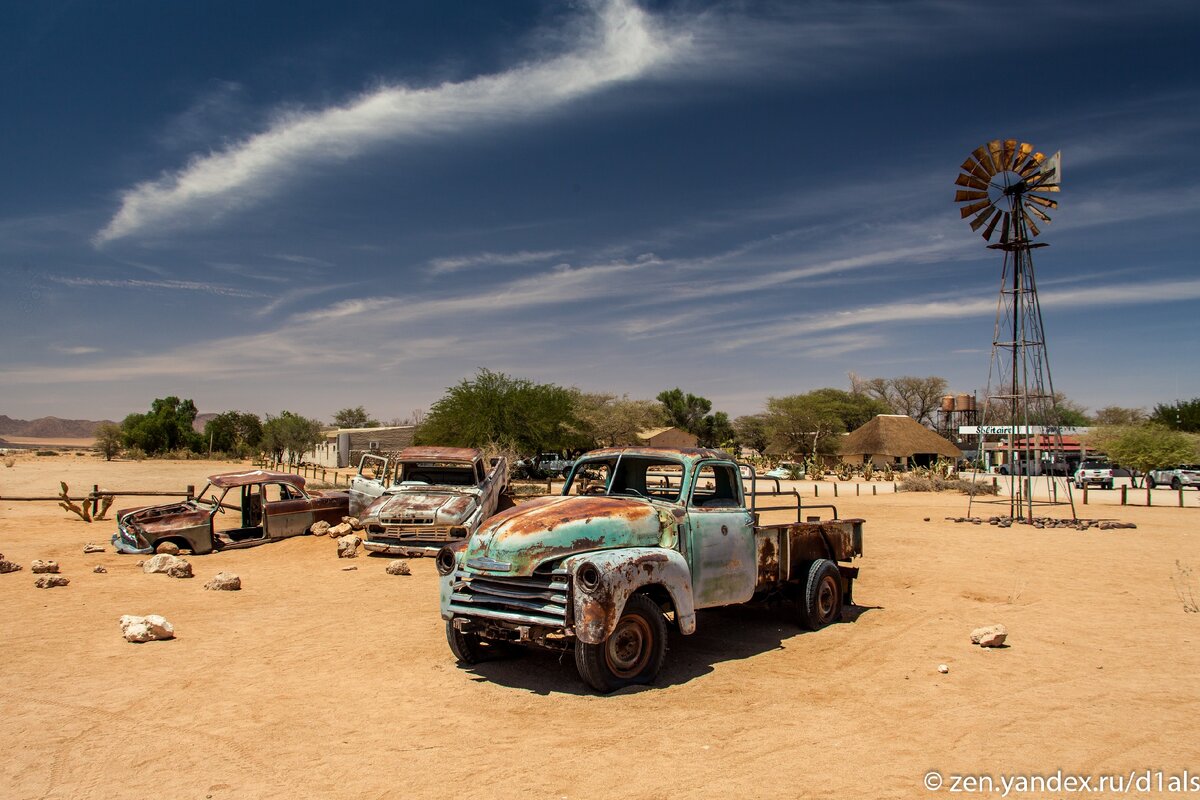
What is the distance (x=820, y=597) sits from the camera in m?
9.12

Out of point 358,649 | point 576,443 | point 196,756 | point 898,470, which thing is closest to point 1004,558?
point 358,649

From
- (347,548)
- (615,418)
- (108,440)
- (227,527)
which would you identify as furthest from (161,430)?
(347,548)

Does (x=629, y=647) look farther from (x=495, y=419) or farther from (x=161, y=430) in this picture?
(x=161, y=430)

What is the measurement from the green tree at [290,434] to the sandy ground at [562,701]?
195ft

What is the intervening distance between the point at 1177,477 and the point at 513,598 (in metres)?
43.6

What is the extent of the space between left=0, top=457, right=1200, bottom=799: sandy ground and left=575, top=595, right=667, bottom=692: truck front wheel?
0.15 meters

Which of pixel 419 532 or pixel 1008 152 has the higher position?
pixel 1008 152

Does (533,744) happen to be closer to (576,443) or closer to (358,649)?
(358,649)

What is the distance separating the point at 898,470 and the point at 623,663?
171ft

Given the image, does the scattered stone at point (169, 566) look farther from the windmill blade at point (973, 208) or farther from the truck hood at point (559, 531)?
the windmill blade at point (973, 208)

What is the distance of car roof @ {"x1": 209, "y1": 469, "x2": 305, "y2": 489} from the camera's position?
48.1 ft

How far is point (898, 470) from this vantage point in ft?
178

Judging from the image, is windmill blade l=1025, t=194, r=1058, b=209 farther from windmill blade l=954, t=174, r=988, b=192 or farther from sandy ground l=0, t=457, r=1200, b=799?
sandy ground l=0, t=457, r=1200, b=799

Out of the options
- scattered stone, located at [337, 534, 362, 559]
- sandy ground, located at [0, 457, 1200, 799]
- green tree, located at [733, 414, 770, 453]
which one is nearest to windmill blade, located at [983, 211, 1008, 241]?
sandy ground, located at [0, 457, 1200, 799]
